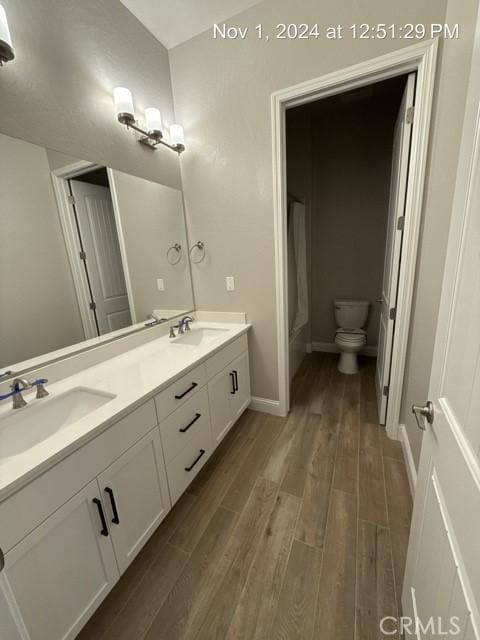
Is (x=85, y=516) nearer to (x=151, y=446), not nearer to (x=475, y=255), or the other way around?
(x=151, y=446)

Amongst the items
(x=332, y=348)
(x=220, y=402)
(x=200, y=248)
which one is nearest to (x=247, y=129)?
(x=200, y=248)

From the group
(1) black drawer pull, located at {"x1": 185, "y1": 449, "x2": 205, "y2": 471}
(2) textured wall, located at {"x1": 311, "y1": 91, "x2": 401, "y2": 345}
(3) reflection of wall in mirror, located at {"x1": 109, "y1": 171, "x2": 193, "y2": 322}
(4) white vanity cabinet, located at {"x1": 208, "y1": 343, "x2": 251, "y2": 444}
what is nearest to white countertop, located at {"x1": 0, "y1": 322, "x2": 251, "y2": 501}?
(4) white vanity cabinet, located at {"x1": 208, "y1": 343, "x2": 251, "y2": 444}

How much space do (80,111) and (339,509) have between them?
2.48 metres

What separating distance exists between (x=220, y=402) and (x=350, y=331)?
1.92m

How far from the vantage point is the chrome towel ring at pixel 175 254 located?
6.62 feet

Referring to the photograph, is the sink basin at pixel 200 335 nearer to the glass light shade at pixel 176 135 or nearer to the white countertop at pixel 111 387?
the white countertop at pixel 111 387

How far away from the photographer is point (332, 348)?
3449 millimetres

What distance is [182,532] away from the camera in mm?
1330

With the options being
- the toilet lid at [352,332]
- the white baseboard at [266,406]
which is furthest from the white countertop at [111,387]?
the toilet lid at [352,332]

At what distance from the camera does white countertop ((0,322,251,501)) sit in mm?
744

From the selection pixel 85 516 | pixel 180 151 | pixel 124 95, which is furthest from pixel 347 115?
pixel 85 516

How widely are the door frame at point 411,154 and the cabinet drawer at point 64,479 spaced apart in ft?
4.23

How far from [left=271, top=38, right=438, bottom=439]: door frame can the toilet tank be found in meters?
1.37

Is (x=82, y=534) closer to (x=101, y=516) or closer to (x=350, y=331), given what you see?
(x=101, y=516)
